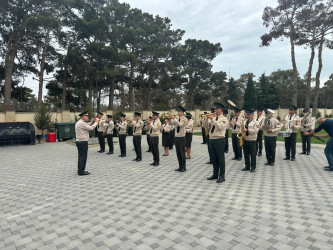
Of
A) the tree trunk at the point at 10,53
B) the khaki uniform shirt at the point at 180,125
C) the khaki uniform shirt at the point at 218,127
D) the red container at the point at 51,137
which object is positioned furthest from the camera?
the tree trunk at the point at 10,53

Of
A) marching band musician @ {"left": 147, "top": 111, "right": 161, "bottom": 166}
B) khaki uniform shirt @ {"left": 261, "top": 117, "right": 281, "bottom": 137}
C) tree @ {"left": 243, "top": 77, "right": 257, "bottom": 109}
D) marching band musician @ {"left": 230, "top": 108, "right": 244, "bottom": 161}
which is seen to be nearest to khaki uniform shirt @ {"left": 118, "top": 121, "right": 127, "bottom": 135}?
marching band musician @ {"left": 147, "top": 111, "right": 161, "bottom": 166}

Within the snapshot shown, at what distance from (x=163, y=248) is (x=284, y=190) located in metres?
3.40

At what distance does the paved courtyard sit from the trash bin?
929 centimetres

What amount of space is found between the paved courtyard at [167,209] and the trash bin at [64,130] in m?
9.29

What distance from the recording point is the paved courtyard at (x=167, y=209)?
308 cm

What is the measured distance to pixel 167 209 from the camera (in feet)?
13.5

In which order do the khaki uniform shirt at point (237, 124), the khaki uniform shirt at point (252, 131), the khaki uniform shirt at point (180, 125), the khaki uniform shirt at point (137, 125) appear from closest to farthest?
the khaki uniform shirt at point (252, 131) < the khaki uniform shirt at point (180, 125) < the khaki uniform shirt at point (237, 124) < the khaki uniform shirt at point (137, 125)

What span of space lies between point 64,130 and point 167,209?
1438 centimetres

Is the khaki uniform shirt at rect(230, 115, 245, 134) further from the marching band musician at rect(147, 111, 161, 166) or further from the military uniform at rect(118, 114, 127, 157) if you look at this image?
the military uniform at rect(118, 114, 127, 157)

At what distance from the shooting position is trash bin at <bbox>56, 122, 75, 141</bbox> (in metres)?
16.1

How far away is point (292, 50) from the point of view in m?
24.3

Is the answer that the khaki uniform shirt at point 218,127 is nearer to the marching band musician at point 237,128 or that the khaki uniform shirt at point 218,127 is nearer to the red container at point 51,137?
the marching band musician at point 237,128

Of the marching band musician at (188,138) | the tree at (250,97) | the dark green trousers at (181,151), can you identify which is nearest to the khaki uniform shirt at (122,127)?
the marching band musician at (188,138)

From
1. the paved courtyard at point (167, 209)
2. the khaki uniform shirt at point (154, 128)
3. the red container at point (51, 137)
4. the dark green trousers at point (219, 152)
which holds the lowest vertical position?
the paved courtyard at point (167, 209)
